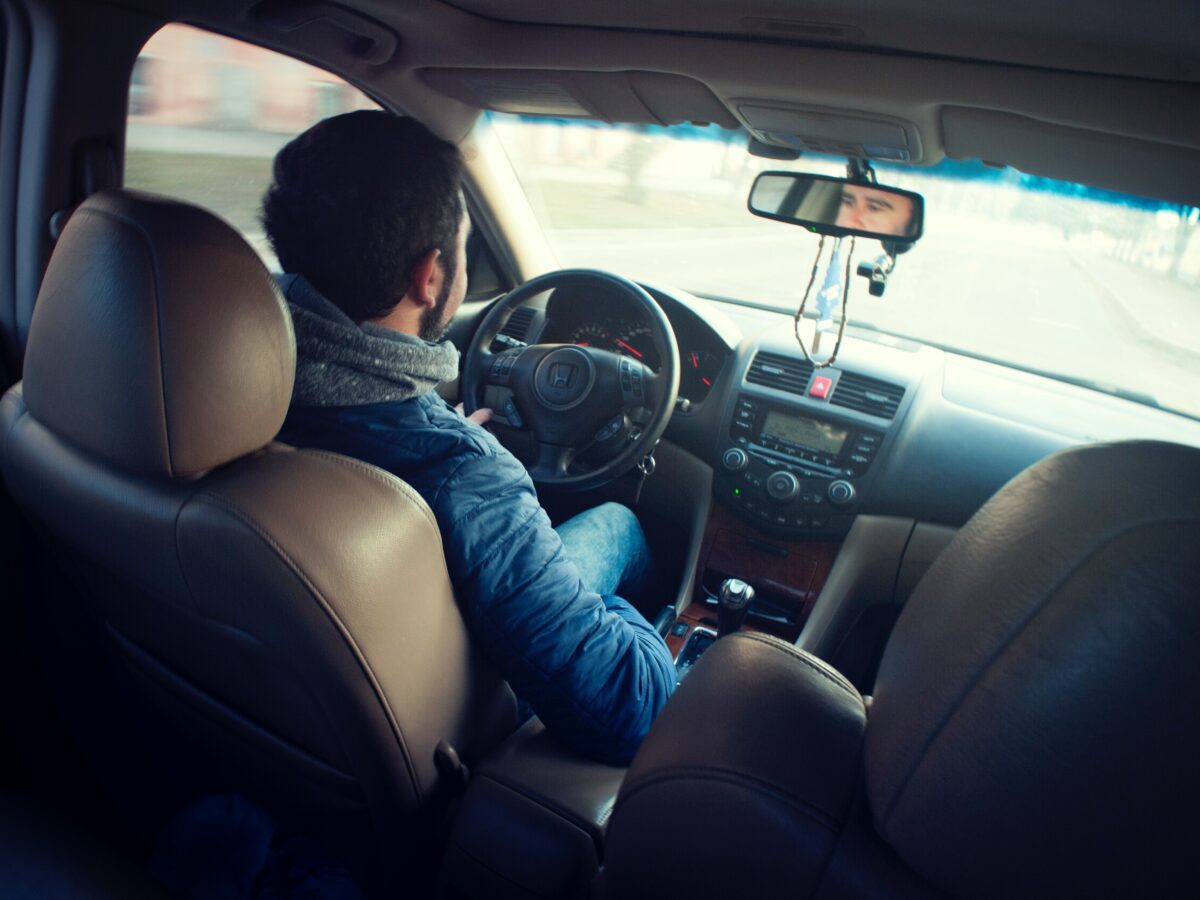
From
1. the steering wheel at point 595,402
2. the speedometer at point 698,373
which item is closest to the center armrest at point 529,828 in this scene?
the steering wheel at point 595,402

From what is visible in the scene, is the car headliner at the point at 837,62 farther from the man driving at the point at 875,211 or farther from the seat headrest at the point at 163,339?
the seat headrest at the point at 163,339

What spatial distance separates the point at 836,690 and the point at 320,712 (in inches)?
33.7

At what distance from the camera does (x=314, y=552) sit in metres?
1.31

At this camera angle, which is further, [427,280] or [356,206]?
[427,280]

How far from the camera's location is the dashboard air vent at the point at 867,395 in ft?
9.14

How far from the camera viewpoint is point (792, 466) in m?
2.88

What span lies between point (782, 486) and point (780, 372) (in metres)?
0.39

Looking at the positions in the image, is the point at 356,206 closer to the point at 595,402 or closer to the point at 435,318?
the point at 435,318

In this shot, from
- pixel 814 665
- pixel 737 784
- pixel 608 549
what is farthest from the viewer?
pixel 608 549

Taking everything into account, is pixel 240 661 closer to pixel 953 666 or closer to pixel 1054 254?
pixel 953 666

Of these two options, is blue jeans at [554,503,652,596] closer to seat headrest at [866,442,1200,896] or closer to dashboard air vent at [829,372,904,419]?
dashboard air vent at [829,372,904,419]

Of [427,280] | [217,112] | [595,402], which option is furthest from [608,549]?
[217,112]

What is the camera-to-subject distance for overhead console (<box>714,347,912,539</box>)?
9.15 feet

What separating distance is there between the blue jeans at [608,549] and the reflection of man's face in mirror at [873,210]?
108 centimetres
